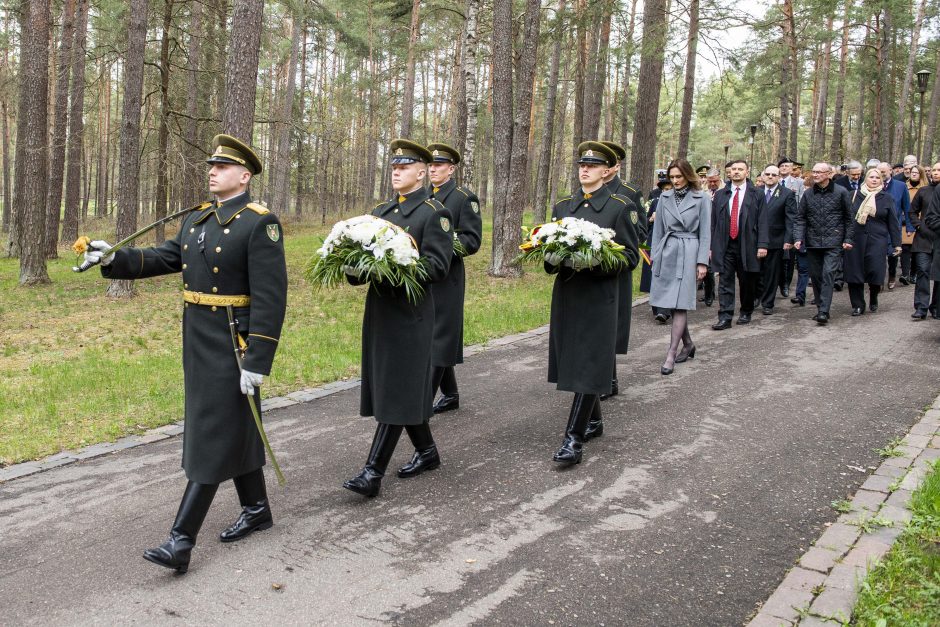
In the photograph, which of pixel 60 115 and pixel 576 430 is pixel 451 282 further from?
pixel 60 115

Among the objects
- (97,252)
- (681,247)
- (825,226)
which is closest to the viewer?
(97,252)

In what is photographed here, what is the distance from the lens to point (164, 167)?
17.1m

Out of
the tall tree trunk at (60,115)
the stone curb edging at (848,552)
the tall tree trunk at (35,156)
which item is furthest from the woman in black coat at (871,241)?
the tall tree trunk at (60,115)

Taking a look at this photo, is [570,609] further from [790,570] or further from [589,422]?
[589,422]

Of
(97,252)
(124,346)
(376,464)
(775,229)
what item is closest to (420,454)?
(376,464)

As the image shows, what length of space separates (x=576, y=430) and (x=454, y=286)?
72.2 inches

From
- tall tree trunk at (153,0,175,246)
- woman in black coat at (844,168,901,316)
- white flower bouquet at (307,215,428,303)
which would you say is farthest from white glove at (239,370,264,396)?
tall tree trunk at (153,0,175,246)

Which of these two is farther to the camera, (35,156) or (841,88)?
(841,88)

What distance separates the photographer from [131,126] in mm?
13586

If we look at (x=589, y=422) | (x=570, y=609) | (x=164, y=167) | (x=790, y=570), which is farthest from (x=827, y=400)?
(x=164, y=167)

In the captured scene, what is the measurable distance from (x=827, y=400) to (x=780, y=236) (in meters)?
5.31

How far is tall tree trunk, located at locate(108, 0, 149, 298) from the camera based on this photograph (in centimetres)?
1353

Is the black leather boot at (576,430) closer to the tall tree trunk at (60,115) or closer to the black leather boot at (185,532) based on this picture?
the black leather boot at (185,532)

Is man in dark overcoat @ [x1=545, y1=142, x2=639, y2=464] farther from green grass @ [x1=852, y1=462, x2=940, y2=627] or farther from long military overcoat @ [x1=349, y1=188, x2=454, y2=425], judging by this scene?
green grass @ [x1=852, y1=462, x2=940, y2=627]
